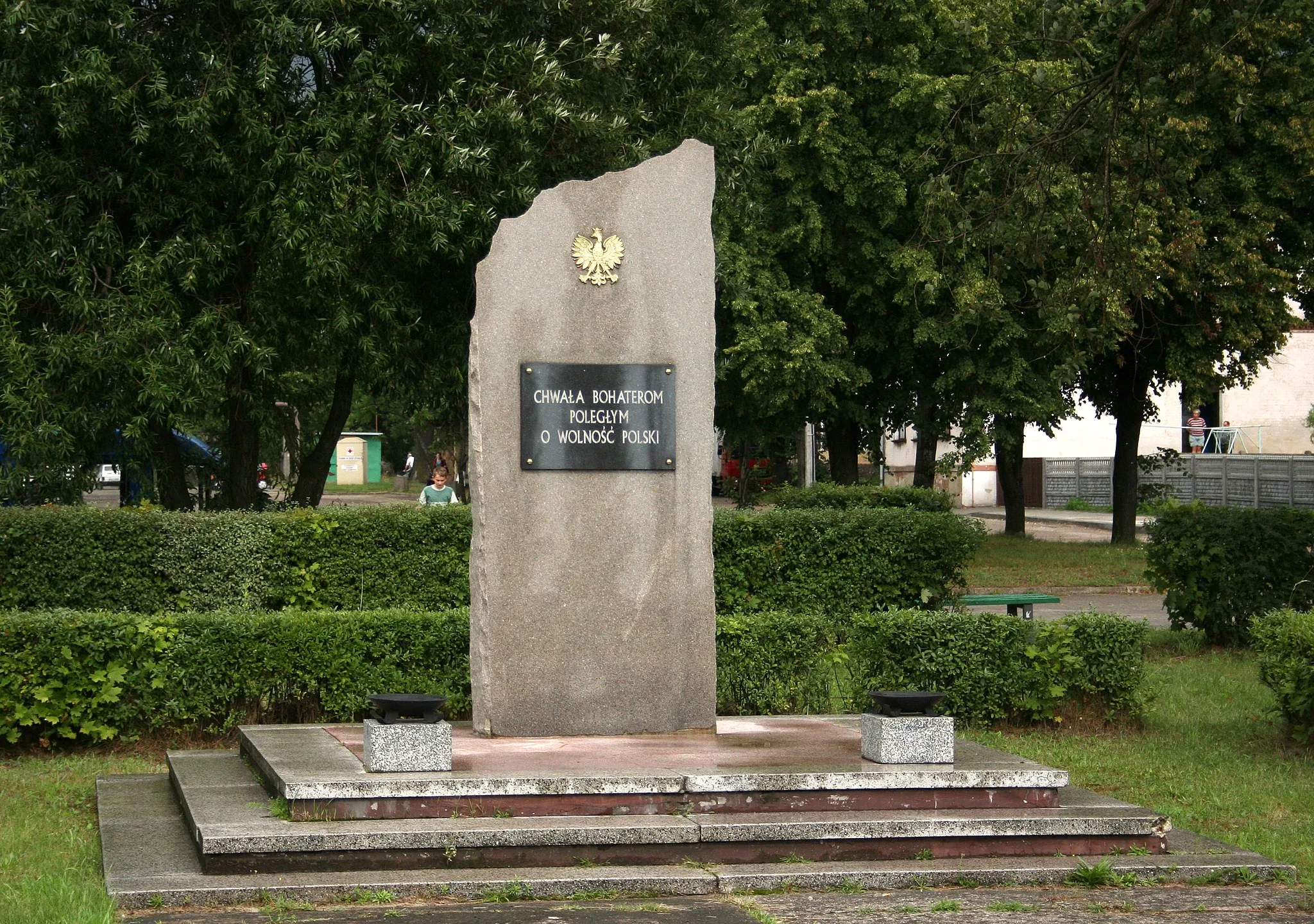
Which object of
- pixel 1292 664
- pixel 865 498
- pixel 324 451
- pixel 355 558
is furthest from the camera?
pixel 324 451

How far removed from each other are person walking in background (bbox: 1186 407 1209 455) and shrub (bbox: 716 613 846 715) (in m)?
41.8

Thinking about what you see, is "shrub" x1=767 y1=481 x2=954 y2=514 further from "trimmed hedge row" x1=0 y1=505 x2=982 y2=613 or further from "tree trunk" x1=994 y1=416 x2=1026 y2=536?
"tree trunk" x1=994 y1=416 x2=1026 y2=536

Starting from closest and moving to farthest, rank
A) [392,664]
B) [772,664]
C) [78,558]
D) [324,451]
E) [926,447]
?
[392,664] < [772,664] < [78,558] < [324,451] < [926,447]

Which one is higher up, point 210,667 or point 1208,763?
point 210,667

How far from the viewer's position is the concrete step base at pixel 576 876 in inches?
261

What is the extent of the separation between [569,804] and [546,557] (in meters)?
2.00

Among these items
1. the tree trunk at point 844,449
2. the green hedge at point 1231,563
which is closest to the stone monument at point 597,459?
the green hedge at point 1231,563

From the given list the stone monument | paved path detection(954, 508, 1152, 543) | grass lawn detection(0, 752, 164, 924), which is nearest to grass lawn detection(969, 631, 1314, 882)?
the stone monument

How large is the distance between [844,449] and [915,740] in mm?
21766

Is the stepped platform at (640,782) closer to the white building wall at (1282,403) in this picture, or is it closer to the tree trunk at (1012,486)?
the tree trunk at (1012,486)

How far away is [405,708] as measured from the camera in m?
7.74

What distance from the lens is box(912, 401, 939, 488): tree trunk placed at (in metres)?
28.7

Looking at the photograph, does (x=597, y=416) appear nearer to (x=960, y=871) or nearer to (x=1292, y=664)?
(x=960, y=871)

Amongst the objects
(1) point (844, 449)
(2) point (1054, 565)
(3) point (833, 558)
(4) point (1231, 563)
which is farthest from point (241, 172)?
(2) point (1054, 565)
